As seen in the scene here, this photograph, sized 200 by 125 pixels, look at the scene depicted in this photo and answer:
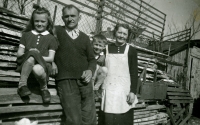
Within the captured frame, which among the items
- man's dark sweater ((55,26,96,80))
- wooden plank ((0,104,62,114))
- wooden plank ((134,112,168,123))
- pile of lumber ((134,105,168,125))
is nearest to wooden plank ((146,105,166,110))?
pile of lumber ((134,105,168,125))

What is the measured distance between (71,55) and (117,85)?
98cm

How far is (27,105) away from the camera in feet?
8.43

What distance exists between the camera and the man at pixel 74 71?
2.44 metres

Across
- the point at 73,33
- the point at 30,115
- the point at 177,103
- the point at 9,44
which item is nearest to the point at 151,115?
the point at 177,103

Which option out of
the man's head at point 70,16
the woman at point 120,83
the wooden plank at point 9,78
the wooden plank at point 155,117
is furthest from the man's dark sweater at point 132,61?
the wooden plank at point 155,117

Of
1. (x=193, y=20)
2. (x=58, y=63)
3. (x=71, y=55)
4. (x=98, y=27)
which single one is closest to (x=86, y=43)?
(x=71, y=55)

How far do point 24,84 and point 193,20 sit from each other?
767 inches

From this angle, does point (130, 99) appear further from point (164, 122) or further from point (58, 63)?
point (164, 122)

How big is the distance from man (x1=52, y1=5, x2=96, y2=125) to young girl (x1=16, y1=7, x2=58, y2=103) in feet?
0.44

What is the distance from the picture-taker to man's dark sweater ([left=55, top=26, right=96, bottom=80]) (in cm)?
249

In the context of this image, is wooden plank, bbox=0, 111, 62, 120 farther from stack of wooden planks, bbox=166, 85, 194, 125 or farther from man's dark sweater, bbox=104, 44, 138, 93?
stack of wooden planks, bbox=166, 85, 194, 125

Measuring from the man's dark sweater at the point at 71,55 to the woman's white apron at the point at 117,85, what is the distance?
1.72 feet

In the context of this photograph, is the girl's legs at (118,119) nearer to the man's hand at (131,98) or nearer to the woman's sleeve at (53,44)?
the man's hand at (131,98)

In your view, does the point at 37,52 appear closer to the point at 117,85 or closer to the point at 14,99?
the point at 14,99
